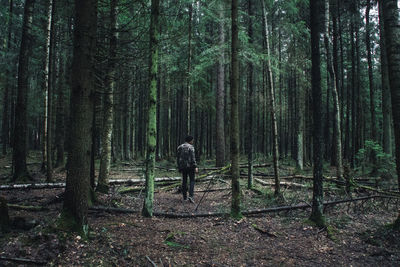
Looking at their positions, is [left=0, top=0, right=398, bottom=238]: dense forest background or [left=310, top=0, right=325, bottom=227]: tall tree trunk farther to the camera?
[left=310, top=0, right=325, bottom=227]: tall tree trunk

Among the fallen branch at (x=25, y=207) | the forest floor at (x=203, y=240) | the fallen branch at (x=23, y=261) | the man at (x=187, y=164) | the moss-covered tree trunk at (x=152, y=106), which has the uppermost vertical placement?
the moss-covered tree trunk at (x=152, y=106)

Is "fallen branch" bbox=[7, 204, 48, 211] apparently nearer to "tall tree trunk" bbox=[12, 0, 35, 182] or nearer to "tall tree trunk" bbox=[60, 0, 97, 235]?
"tall tree trunk" bbox=[60, 0, 97, 235]

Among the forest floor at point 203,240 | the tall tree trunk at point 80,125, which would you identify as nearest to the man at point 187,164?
the forest floor at point 203,240

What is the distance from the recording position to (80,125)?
4355mm

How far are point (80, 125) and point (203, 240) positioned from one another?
140 inches

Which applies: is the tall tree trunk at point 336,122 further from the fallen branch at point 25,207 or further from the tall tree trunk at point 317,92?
the fallen branch at point 25,207

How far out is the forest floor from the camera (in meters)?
3.88

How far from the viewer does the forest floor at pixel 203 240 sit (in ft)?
12.7

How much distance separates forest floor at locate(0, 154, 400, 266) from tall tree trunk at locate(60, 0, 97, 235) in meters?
0.36

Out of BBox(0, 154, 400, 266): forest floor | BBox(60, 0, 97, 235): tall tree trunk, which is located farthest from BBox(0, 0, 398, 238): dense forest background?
BBox(0, 154, 400, 266): forest floor

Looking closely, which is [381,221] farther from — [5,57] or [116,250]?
[5,57]

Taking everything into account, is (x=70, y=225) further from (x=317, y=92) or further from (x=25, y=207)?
(x=317, y=92)

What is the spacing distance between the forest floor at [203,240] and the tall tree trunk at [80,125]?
362 mm

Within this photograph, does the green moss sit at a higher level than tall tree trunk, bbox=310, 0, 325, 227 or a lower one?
lower
